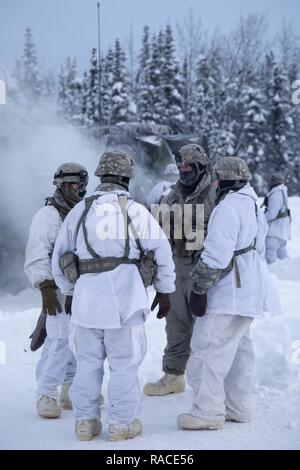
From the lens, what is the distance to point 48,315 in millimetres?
4477

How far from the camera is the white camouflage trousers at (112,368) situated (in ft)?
12.4

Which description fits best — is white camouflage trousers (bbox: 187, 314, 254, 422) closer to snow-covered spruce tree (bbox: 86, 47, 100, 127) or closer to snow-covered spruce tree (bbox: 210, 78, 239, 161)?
snow-covered spruce tree (bbox: 210, 78, 239, 161)

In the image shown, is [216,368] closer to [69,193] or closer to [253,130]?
[69,193]

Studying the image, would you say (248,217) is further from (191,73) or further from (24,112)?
(191,73)

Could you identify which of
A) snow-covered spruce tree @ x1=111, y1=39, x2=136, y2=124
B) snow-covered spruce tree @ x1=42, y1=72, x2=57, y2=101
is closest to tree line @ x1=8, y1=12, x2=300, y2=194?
snow-covered spruce tree @ x1=111, y1=39, x2=136, y2=124

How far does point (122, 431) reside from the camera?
12.4ft

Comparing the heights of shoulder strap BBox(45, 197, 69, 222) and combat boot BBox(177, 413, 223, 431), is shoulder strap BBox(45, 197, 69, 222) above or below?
above

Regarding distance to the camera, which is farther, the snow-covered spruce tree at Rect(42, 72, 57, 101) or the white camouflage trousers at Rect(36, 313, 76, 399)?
the snow-covered spruce tree at Rect(42, 72, 57, 101)

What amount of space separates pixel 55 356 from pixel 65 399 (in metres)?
0.50

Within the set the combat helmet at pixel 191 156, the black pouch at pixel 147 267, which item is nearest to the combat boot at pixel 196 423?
the black pouch at pixel 147 267

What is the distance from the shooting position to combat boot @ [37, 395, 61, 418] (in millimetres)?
4387

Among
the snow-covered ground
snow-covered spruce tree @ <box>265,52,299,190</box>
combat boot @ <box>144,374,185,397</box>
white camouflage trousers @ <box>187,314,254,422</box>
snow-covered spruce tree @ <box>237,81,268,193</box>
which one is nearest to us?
the snow-covered ground

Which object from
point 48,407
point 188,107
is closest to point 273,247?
point 48,407

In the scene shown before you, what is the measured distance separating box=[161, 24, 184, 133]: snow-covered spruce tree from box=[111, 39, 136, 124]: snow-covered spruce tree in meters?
2.03
